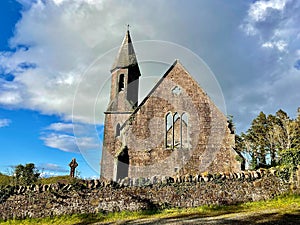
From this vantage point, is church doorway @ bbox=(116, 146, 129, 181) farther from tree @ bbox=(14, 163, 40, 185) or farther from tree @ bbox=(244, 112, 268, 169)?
tree @ bbox=(244, 112, 268, 169)

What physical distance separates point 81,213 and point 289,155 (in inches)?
423

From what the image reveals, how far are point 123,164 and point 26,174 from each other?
7541mm

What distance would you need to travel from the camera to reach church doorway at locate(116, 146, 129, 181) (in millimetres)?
23383

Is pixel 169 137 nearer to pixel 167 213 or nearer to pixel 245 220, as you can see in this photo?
pixel 167 213

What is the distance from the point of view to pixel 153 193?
15344 millimetres

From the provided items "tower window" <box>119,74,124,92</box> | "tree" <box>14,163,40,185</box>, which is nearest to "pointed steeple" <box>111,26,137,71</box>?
"tower window" <box>119,74,124,92</box>

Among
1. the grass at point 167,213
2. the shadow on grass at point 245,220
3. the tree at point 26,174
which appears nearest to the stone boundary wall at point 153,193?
the grass at point 167,213

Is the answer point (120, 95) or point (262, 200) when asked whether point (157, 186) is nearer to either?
point (262, 200)

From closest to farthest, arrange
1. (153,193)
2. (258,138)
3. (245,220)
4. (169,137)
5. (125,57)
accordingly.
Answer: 1. (245,220)
2. (153,193)
3. (169,137)
4. (125,57)
5. (258,138)

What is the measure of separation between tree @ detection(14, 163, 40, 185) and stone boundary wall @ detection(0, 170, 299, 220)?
22.3ft

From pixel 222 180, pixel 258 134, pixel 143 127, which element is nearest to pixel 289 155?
pixel 222 180

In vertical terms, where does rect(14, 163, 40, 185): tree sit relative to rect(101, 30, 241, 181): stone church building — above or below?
below

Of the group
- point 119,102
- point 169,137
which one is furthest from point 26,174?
point 169,137

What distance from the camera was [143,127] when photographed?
82.1 feet
